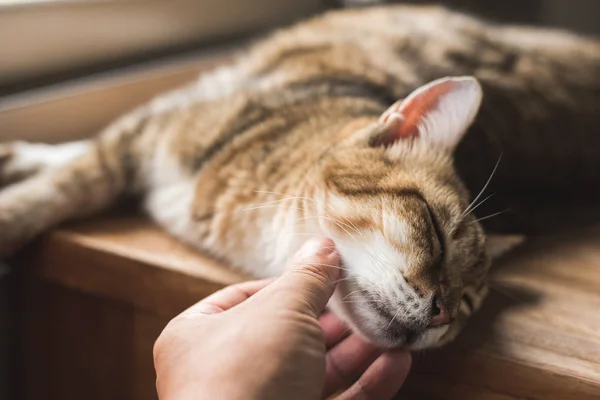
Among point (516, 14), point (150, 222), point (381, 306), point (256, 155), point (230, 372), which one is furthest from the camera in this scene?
point (516, 14)

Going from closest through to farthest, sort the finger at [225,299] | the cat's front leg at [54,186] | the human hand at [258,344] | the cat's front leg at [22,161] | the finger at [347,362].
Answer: the human hand at [258,344] → the finger at [225,299] → the finger at [347,362] → the cat's front leg at [54,186] → the cat's front leg at [22,161]

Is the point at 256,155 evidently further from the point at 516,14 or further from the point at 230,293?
the point at 516,14

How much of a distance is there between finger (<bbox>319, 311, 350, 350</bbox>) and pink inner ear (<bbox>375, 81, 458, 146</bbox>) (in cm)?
27

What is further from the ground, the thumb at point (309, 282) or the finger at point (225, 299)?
the thumb at point (309, 282)

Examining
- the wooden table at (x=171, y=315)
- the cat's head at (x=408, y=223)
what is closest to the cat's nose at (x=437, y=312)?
the cat's head at (x=408, y=223)

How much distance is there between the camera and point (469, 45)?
5.36ft

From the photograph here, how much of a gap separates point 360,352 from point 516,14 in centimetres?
166

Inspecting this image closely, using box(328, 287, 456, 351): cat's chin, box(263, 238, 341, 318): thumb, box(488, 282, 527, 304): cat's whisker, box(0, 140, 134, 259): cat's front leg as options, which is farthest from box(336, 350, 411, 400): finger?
box(0, 140, 134, 259): cat's front leg

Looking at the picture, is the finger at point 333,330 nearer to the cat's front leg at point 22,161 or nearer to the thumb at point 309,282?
the thumb at point 309,282

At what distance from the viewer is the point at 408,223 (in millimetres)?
925

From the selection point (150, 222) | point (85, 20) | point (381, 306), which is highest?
point (85, 20)

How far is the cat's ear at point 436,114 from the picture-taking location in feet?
3.28

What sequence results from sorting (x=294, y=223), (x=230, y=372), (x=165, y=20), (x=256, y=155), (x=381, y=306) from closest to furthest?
(x=230, y=372)
(x=381, y=306)
(x=294, y=223)
(x=256, y=155)
(x=165, y=20)

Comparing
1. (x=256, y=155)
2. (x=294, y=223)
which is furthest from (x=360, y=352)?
(x=256, y=155)
